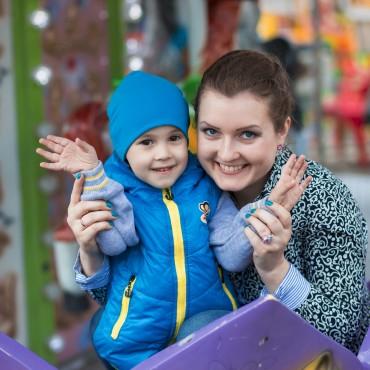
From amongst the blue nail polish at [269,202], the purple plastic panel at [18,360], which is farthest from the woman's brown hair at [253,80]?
the purple plastic panel at [18,360]

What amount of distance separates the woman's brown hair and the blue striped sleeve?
1.00ft

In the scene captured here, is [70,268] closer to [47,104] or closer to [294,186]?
[47,104]

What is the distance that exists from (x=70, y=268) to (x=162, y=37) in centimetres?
126

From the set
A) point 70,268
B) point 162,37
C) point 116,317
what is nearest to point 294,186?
point 116,317

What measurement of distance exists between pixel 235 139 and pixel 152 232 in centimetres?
24

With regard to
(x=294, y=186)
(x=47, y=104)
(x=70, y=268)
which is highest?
(x=294, y=186)

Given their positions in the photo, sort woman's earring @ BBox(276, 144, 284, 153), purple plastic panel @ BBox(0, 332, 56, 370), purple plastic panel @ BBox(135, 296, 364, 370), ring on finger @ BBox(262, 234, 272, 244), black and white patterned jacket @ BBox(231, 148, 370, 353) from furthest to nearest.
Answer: woman's earring @ BBox(276, 144, 284, 153)
black and white patterned jacket @ BBox(231, 148, 370, 353)
ring on finger @ BBox(262, 234, 272, 244)
purple plastic panel @ BBox(0, 332, 56, 370)
purple plastic panel @ BBox(135, 296, 364, 370)

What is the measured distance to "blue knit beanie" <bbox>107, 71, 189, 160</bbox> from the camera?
1.56m

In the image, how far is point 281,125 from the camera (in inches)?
63.6

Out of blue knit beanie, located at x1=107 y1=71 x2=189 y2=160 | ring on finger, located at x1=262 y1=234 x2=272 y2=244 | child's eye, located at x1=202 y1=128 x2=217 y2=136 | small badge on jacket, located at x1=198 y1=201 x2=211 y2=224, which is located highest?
blue knit beanie, located at x1=107 y1=71 x2=189 y2=160

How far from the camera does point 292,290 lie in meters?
1.48

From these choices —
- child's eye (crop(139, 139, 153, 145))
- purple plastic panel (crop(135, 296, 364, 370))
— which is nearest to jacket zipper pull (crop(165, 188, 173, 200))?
child's eye (crop(139, 139, 153, 145))

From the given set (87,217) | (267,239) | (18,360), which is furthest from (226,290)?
(18,360)

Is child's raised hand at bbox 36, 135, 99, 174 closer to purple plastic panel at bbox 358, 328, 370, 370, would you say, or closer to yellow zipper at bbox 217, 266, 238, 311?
yellow zipper at bbox 217, 266, 238, 311
